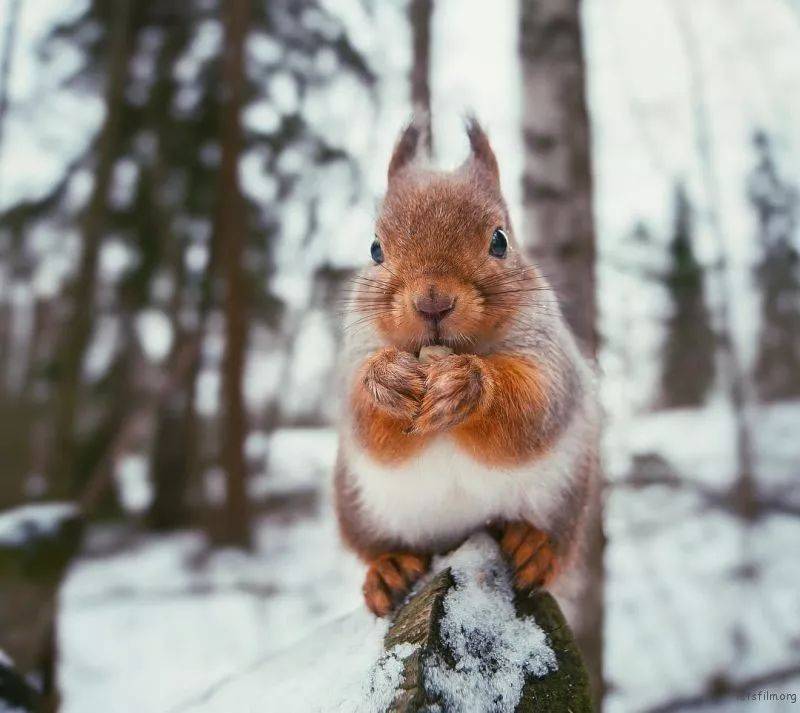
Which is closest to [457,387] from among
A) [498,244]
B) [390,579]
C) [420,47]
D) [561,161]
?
[498,244]

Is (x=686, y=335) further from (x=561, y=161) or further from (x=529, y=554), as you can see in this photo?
(x=529, y=554)

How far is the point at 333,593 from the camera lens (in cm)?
393

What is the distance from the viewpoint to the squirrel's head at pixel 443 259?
33.3 inches

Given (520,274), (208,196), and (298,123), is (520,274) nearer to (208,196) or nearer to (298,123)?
(298,123)

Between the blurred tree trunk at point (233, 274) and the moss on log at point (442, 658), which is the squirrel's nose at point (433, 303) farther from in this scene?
the blurred tree trunk at point (233, 274)

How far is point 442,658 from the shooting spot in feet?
2.15

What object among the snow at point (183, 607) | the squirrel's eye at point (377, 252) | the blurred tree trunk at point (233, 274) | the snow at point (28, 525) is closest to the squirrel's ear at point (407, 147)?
the squirrel's eye at point (377, 252)

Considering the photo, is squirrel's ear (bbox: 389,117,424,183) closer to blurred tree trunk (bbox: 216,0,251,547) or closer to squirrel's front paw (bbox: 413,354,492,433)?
squirrel's front paw (bbox: 413,354,492,433)

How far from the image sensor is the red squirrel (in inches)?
32.8

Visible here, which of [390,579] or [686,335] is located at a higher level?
[686,335]

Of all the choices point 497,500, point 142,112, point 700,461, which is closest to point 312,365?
point 497,500

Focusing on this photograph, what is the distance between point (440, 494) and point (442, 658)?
1.16ft

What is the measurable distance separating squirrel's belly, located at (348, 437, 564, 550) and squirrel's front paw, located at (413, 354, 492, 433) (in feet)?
0.46

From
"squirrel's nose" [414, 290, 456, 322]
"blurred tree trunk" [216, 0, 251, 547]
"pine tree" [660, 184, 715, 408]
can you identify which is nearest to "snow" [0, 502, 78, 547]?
"squirrel's nose" [414, 290, 456, 322]
